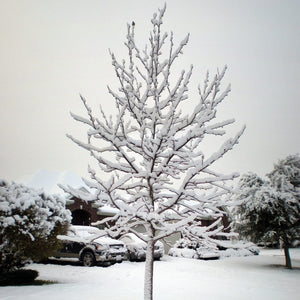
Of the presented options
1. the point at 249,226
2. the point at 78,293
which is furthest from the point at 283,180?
the point at 78,293

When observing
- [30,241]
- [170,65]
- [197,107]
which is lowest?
[30,241]

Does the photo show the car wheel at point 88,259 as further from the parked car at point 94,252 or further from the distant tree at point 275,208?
the distant tree at point 275,208

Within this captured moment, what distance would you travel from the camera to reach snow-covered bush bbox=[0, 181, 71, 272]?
730 centimetres

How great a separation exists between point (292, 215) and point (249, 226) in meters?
2.21

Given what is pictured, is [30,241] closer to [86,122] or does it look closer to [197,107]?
[86,122]

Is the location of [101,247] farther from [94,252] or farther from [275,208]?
[275,208]

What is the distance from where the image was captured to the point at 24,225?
747 cm

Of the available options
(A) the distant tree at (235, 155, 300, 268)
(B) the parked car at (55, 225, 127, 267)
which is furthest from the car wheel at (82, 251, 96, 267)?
(A) the distant tree at (235, 155, 300, 268)

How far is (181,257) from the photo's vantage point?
1920 centimetres

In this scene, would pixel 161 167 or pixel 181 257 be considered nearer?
Answer: pixel 161 167

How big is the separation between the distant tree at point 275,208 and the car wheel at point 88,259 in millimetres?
7763

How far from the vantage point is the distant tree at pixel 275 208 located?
44.1 ft

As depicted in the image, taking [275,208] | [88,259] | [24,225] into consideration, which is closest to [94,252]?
[88,259]

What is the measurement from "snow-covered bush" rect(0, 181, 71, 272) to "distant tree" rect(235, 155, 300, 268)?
9.27 metres
